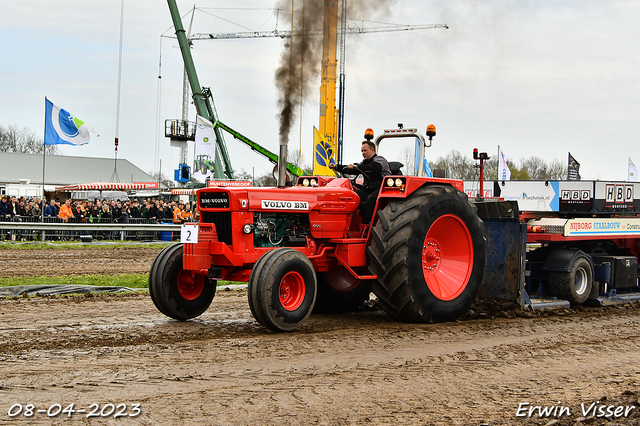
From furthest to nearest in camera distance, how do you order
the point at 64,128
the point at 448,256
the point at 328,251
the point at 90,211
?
1. the point at 90,211
2. the point at 64,128
3. the point at 448,256
4. the point at 328,251

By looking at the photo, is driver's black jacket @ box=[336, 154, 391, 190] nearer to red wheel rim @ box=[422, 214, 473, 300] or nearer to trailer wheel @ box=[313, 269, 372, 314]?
red wheel rim @ box=[422, 214, 473, 300]

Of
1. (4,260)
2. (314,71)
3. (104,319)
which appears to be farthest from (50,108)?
(104,319)

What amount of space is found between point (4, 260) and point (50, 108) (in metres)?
7.55

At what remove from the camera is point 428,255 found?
7.93 metres

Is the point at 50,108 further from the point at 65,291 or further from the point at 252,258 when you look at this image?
the point at 252,258

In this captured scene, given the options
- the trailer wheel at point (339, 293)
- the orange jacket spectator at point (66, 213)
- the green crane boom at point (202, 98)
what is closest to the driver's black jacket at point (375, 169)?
the trailer wheel at point (339, 293)

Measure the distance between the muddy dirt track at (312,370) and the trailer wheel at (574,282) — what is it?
111 cm

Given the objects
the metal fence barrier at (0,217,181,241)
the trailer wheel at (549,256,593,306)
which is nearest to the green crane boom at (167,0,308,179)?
the metal fence barrier at (0,217,181,241)

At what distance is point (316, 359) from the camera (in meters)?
5.65

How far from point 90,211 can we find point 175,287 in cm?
1769

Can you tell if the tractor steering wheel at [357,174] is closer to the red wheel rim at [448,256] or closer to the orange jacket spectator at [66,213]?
the red wheel rim at [448,256]

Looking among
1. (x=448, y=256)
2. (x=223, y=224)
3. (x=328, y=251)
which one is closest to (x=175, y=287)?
(x=223, y=224)

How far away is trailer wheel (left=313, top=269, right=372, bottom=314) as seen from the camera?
7984 millimetres

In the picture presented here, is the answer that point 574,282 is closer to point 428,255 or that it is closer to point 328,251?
point 428,255
